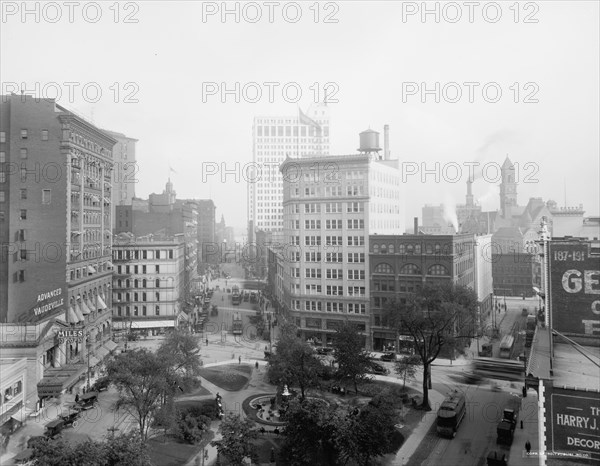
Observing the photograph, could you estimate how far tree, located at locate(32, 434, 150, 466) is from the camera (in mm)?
20797

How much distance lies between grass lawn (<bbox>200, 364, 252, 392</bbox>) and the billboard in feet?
108

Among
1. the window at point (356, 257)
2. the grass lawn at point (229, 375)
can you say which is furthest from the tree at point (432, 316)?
the grass lawn at point (229, 375)

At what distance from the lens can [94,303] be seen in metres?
58.2

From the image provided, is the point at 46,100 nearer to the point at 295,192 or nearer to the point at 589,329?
the point at 295,192

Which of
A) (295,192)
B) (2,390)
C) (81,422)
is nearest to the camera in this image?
(2,390)

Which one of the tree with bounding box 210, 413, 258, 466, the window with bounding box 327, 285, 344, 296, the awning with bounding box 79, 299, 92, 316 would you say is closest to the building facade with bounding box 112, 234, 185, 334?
the awning with bounding box 79, 299, 92, 316

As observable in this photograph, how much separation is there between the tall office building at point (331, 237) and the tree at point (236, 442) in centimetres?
3561

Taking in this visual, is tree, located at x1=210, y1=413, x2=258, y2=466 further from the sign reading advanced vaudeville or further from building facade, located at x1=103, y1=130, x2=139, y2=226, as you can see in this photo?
building facade, located at x1=103, y1=130, x2=139, y2=226

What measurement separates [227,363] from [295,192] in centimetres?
A: 2522

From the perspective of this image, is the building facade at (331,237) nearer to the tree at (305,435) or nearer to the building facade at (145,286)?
the building facade at (145,286)

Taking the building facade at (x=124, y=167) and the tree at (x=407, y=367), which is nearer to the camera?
the tree at (x=407, y=367)

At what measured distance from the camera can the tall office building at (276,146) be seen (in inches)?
7121

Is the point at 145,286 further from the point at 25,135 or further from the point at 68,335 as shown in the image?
the point at 25,135

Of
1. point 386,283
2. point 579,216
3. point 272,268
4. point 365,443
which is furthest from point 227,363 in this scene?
point 579,216
